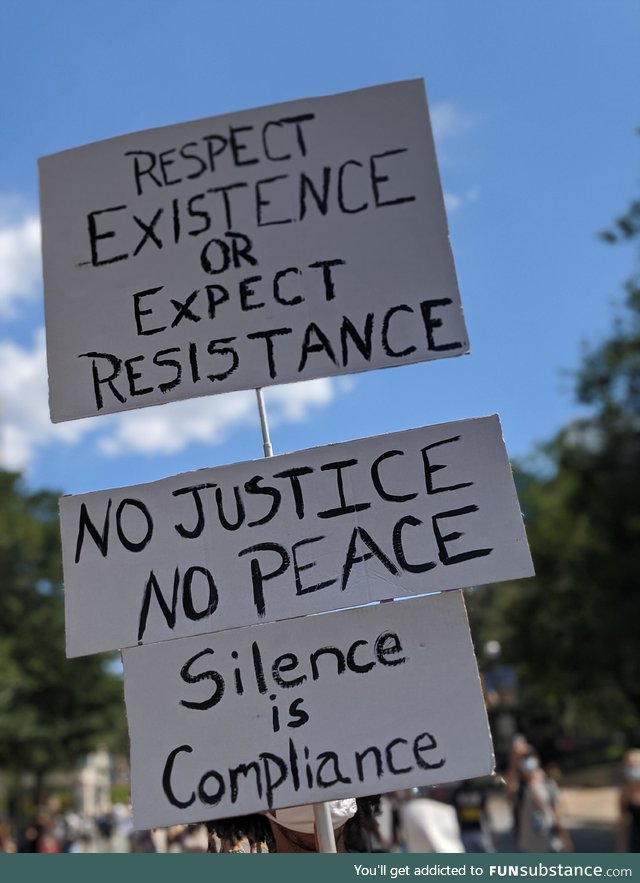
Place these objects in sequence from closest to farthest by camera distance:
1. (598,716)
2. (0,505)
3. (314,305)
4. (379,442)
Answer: (379,442) → (314,305) → (598,716) → (0,505)

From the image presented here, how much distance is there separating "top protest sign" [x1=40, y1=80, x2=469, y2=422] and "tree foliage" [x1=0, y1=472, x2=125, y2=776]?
36212mm

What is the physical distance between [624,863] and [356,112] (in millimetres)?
2783

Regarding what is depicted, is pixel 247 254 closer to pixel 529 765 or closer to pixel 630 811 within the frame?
pixel 630 811

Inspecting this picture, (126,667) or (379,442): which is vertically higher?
(379,442)

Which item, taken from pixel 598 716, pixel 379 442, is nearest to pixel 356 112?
pixel 379 442

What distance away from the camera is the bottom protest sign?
2520 millimetres

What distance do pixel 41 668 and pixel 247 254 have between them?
128 feet

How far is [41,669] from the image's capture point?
128 ft

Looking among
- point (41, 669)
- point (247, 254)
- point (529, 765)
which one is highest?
point (41, 669)

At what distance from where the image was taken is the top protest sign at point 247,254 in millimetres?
2865

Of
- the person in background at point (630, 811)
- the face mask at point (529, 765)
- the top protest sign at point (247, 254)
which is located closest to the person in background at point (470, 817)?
the face mask at point (529, 765)

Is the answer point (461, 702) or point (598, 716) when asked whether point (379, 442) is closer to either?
point (461, 702)

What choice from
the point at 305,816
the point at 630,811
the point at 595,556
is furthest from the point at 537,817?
the point at 595,556

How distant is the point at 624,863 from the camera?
3393 mm
